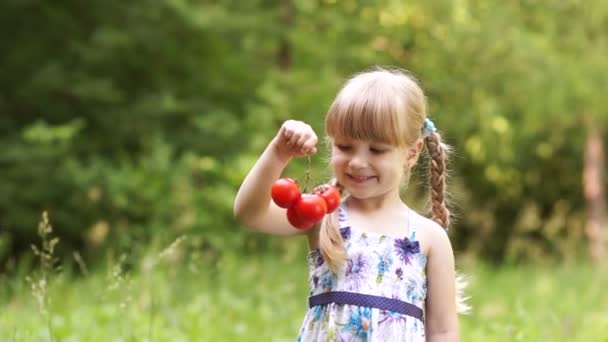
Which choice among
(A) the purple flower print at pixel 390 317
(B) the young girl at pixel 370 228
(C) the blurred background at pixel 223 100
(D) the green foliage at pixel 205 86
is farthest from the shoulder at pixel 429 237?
(D) the green foliage at pixel 205 86

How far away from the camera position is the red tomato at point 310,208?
2.34 m

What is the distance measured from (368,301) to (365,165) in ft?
1.20

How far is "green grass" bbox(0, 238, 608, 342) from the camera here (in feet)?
13.7

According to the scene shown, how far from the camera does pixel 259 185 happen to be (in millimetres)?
2564

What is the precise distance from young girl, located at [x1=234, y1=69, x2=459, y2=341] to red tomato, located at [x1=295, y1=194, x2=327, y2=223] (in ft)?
0.45

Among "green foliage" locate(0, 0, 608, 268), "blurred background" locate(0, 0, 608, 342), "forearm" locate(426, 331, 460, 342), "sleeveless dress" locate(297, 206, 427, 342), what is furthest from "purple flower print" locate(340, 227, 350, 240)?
"green foliage" locate(0, 0, 608, 268)

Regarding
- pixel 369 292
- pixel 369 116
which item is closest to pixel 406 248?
pixel 369 292

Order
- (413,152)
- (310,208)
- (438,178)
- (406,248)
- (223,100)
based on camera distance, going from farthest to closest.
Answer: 1. (223,100)
2. (438,178)
3. (413,152)
4. (406,248)
5. (310,208)

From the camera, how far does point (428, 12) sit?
9.05 metres

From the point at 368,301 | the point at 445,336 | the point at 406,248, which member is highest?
the point at 406,248

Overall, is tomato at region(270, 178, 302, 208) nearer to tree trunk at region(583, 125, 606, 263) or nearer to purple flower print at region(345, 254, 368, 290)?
purple flower print at region(345, 254, 368, 290)

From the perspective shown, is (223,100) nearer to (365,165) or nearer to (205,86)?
(205,86)

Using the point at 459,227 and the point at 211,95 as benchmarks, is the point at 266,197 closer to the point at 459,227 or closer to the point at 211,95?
the point at 211,95

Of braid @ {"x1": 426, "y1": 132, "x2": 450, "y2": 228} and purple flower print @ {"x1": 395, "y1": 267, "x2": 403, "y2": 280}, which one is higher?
braid @ {"x1": 426, "y1": 132, "x2": 450, "y2": 228}
